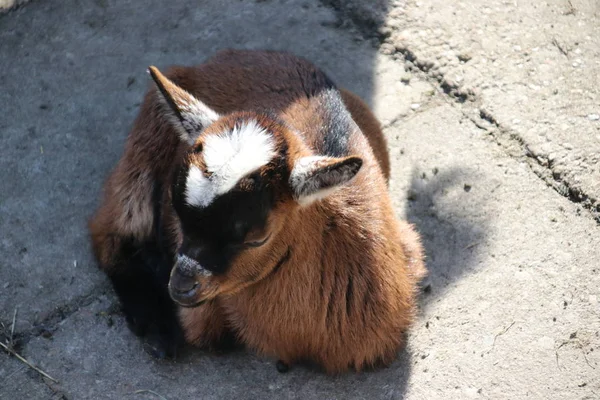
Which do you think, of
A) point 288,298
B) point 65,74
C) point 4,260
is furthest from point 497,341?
point 65,74

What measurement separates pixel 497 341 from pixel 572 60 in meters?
2.25

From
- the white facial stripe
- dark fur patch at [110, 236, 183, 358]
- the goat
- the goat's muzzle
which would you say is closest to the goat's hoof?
the goat

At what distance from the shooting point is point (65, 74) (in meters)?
5.53

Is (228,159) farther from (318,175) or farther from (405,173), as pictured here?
(405,173)

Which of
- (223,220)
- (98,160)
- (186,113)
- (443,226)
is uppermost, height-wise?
(186,113)

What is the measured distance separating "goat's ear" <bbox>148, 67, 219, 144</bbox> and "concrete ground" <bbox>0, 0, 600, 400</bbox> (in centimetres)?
122

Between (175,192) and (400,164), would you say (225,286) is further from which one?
(400,164)

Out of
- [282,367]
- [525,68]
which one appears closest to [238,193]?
[282,367]

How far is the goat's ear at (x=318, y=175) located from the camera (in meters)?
3.15

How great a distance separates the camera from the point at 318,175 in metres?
3.24

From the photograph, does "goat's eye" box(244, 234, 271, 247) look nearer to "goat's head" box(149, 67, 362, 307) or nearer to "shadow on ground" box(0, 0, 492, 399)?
"goat's head" box(149, 67, 362, 307)

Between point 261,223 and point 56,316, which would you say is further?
point 56,316

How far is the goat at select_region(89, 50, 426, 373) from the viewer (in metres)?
3.31

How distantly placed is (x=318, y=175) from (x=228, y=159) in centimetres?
37
